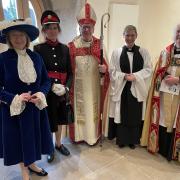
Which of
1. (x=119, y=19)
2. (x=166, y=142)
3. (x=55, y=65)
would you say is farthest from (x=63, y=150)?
(x=119, y=19)

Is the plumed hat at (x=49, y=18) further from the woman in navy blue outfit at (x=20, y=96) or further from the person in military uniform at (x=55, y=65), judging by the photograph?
the woman in navy blue outfit at (x=20, y=96)

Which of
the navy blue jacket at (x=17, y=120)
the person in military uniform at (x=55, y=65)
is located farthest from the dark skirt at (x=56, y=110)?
the navy blue jacket at (x=17, y=120)

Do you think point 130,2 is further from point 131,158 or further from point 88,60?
point 131,158

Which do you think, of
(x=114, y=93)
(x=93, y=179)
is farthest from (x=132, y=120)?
(x=93, y=179)

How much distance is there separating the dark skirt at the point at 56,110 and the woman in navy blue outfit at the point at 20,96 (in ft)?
0.93

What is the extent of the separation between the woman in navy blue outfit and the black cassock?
95 cm

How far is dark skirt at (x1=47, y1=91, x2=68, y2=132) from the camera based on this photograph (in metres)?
2.03

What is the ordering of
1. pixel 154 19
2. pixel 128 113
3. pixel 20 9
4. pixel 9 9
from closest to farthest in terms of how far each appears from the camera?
1. pixel 128 113
2. pixel 9 9
3. pixel 20 9
4. pixel 154 19

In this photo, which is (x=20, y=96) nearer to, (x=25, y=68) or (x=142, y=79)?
(x=25, y=68)

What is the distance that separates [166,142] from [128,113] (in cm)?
53

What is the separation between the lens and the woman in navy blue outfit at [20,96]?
5.05 ft

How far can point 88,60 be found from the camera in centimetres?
222

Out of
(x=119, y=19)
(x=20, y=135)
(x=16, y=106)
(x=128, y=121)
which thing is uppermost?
(x=119, y=19)

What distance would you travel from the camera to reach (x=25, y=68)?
1.59 m
